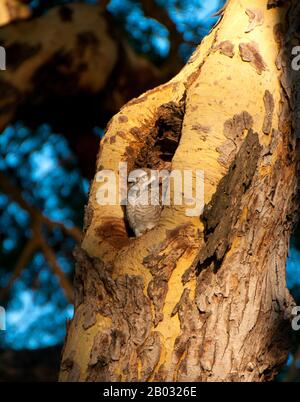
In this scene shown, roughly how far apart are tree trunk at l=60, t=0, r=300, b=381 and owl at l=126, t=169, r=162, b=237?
5 centimetres

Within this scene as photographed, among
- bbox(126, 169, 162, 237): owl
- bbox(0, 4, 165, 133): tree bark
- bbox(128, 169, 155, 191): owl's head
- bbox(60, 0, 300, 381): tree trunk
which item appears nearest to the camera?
bbox(60, 0, 300, 381): tree trunk

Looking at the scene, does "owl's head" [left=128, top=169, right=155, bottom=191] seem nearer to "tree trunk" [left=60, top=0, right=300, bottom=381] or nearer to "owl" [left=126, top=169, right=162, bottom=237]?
"owl" [left=126, top=169, right=162, bottom=237]

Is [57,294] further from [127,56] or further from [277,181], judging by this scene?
[277,181]

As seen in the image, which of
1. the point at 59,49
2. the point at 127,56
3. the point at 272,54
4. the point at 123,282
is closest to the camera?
the point at 123,282

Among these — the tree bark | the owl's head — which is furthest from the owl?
the tree bark

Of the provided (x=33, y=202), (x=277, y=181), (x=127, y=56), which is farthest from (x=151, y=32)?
(x=277, y=181)

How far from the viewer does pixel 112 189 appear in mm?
2080

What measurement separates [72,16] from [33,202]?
3.99ft

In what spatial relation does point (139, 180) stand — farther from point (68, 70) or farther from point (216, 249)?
point (68, 70)

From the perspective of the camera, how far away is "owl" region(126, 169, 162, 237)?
2.11 meters

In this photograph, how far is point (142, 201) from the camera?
Result: 7.34 ft

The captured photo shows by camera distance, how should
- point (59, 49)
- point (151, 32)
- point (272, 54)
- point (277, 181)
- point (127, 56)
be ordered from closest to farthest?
point (277, 181) < point (272, 54) < point (59, 49) < point (127, 56) < point (151, 32)

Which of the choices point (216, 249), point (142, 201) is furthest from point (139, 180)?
point (216, 249)

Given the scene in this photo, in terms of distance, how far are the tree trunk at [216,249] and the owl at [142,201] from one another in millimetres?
49
